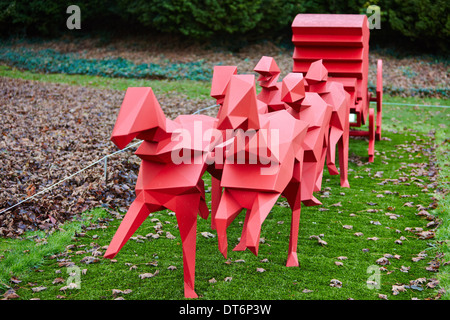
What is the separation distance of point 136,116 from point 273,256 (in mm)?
2648

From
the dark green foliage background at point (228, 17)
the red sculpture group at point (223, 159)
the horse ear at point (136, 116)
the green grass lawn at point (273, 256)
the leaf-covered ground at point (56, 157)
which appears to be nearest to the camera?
the horse ear at point (136, 116)

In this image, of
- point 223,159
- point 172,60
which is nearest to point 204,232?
point 223,159

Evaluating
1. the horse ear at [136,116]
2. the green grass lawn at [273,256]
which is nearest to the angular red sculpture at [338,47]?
the green grass lawn at [273,256]

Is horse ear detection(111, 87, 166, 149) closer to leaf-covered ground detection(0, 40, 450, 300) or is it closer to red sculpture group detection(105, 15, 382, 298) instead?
red sculpture group detection(105, 15, 382, 298)

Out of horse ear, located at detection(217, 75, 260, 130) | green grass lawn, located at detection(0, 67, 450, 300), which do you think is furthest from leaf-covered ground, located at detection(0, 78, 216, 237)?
horse ear, located at detection(217, 75, 260, 130)

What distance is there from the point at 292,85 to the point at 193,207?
179 centimetres

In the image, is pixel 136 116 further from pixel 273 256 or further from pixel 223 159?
pixel 273 256

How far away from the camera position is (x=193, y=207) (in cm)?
409

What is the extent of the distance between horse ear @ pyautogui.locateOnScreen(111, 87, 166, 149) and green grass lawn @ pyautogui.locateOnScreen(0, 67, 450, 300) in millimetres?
1733

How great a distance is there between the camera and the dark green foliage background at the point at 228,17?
60.4ft

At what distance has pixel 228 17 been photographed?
19234 mm

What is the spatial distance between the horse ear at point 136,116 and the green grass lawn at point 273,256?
173 centimetres

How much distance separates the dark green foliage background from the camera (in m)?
18.4

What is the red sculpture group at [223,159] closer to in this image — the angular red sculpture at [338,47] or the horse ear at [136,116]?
the horse ear at [136,116]
